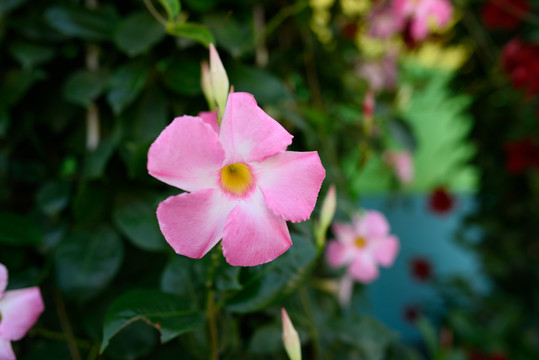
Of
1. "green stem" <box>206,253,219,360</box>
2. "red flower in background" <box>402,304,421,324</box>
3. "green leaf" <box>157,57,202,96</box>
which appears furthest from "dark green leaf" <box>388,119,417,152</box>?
"red flower in background" <box>402,304,421,324</box>

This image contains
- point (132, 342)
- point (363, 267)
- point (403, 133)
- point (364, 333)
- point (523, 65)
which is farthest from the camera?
point (523, 65)

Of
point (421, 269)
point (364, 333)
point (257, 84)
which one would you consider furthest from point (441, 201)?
point (257, 84)

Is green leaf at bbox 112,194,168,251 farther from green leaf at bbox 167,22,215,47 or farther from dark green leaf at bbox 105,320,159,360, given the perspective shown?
green leaf at bbox 167,22,215,47

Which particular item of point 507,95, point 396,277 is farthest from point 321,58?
point 396,277

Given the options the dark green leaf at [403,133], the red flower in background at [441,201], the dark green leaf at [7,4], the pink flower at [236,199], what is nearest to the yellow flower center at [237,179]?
the pink flower at [236,199]

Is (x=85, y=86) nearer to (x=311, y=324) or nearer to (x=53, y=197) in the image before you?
(x=53, y=197)

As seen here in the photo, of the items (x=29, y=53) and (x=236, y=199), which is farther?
(x=29, y=53)
